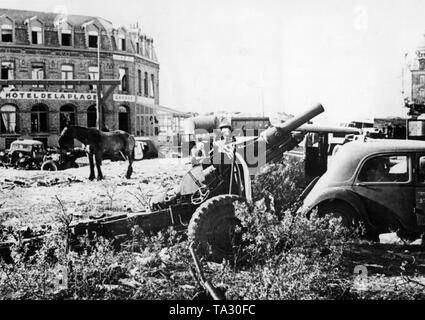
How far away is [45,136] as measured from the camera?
7.06m

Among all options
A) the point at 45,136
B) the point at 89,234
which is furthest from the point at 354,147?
the point at 45,136

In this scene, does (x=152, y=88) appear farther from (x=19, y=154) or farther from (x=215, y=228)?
(x=215, y=228)

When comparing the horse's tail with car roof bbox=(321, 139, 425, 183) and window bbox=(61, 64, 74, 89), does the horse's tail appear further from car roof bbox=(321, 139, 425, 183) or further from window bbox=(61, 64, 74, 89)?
car roof bbox=(321, 139, 425, 183)

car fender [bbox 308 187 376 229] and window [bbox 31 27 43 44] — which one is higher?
window [bbox 31 27 43 44]

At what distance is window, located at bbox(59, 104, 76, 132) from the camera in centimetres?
655

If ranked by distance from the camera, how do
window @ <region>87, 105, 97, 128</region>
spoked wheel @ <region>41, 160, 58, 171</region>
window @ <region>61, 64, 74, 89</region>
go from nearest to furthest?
window @ <region>61, 64, 74, 89</region> < window @ <region>87, 105, 97, 128</region> < spoked wheel @ <region>41, 160, 58, 171</region>

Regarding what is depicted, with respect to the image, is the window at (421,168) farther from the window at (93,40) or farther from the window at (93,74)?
the window at (93,74)

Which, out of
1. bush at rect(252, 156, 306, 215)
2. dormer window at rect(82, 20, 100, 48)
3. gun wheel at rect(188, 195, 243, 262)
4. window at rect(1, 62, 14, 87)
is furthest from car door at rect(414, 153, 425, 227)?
window at rect(1, 62, 14, 87)

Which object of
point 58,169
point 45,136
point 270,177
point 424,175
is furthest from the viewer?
point 58,169

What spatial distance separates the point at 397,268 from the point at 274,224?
161 centimetres

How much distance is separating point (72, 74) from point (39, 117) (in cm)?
104

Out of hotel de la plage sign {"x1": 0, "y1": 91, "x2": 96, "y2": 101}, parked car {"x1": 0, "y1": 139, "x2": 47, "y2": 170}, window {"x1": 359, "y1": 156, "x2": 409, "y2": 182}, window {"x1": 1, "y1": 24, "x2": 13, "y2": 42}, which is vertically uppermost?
window {"x1": 1, "y1": 24, "x2": 13, "y2": 42}
